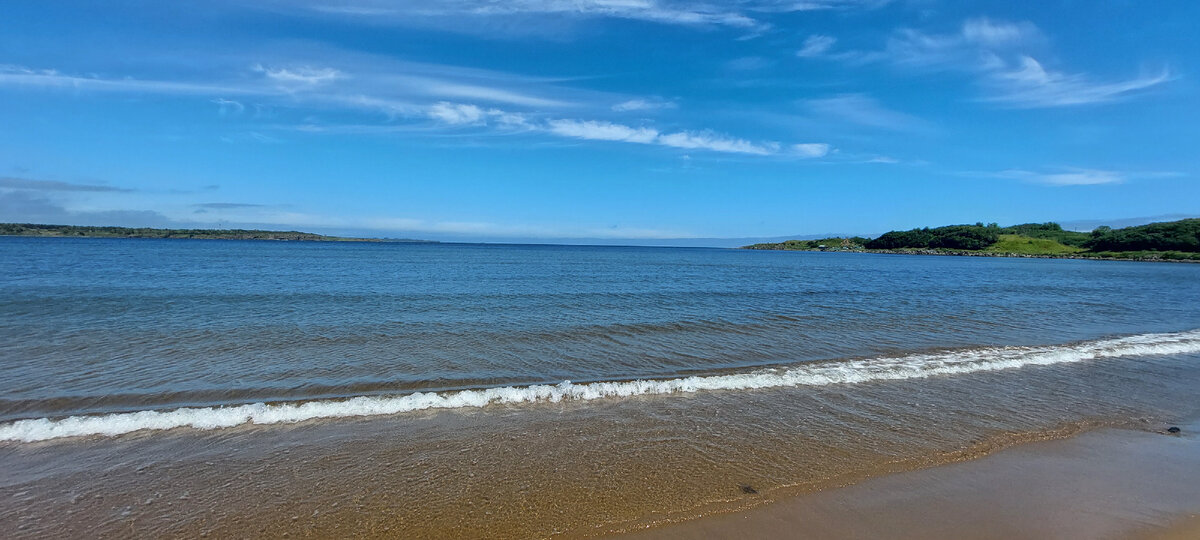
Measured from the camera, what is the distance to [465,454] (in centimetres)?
680

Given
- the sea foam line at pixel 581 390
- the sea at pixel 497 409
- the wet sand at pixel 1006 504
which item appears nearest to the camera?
the wet sand at pixel 1006 504

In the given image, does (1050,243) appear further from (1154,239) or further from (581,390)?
(581,390)

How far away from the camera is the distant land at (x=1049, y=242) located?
11631cm

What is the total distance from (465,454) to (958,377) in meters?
11.1

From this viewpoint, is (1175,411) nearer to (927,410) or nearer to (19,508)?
(927,410)

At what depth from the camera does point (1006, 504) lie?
5.66 meters

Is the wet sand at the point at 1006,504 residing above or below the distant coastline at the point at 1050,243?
below

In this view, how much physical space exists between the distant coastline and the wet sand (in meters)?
149

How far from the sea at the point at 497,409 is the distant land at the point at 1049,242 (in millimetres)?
142556

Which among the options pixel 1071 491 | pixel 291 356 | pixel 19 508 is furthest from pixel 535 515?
pixel 291 356

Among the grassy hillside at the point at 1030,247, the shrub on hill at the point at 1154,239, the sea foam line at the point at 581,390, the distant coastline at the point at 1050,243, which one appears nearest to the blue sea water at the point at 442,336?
the sea foam line at the point at 581,390

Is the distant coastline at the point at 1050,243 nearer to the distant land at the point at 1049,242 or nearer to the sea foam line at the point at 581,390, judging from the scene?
the distant land at the point at 1049,242

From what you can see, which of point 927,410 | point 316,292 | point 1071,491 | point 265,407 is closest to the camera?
point 1071,491

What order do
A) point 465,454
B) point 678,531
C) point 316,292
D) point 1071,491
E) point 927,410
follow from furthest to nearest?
1. point 316,292
2. point 927,410
3. point 465,454
4. point 1071,491
5. point 678,531
